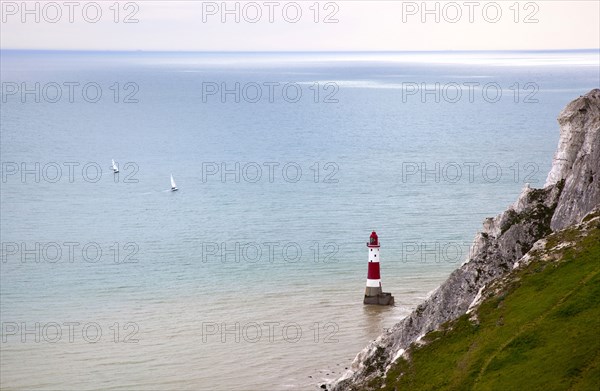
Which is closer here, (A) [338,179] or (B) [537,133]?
(A) [338,179]

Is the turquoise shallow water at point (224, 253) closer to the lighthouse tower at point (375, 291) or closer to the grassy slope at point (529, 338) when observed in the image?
the lighthouse tower at point (375, 291)

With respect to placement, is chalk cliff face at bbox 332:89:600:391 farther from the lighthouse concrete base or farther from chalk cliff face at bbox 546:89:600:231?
the lighthouse concrete base

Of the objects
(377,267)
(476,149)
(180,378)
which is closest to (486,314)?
(180,378)

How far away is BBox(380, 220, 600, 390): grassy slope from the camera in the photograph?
87.4 ft

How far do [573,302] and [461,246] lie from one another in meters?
48.6

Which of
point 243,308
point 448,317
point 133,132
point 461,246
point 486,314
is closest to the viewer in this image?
point 486,314

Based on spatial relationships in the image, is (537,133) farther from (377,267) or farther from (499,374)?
(499,374)

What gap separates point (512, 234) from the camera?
3847cm

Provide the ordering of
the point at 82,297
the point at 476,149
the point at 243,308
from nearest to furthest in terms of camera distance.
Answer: the point at 243,308 < the point at 82,297 < the point at 476,149

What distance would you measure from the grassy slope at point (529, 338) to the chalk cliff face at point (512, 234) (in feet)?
7.92

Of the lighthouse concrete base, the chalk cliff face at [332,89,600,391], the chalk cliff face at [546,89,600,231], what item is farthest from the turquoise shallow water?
the chalk cliff face at [546,89,600,231]

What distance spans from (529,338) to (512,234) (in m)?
10.2

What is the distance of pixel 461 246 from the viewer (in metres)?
77.9

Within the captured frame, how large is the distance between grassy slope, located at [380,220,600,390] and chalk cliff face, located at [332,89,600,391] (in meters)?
2.41
